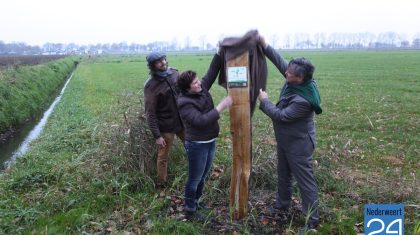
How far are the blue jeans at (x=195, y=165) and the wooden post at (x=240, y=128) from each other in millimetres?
339

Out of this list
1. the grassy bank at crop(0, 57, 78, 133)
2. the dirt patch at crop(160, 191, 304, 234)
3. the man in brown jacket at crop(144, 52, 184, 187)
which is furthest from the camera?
the grassy bank at crop(0, 57, 78, 133)

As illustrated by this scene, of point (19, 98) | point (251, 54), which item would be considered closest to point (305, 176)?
point (251, 54)

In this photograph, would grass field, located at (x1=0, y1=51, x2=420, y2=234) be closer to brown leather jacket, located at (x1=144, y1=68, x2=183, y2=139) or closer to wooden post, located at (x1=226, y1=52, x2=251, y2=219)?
wooden post, located at (x1=226, y1=52, x2=251, y2=219)

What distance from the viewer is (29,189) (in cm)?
634

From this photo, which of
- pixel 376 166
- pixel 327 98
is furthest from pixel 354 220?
pixel 327 98

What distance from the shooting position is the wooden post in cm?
429

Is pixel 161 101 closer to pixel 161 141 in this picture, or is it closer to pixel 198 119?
pixel 161 141

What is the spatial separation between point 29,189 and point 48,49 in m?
187

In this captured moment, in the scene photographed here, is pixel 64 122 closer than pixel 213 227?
No

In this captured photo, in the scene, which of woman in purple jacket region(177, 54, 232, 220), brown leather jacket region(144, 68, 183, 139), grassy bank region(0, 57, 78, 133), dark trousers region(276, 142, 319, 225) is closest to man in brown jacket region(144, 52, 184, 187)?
brown leather jacket region(144, 68, 183, 139)

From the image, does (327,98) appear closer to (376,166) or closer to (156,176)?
(376,166)

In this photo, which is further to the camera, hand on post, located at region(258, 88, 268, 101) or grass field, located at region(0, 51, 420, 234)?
grass field, located at region(0, 51, 420, 234)

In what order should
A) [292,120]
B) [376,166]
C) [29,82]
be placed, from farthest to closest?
[29,82], [376,166], [292,120]

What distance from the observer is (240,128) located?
4480 mm
